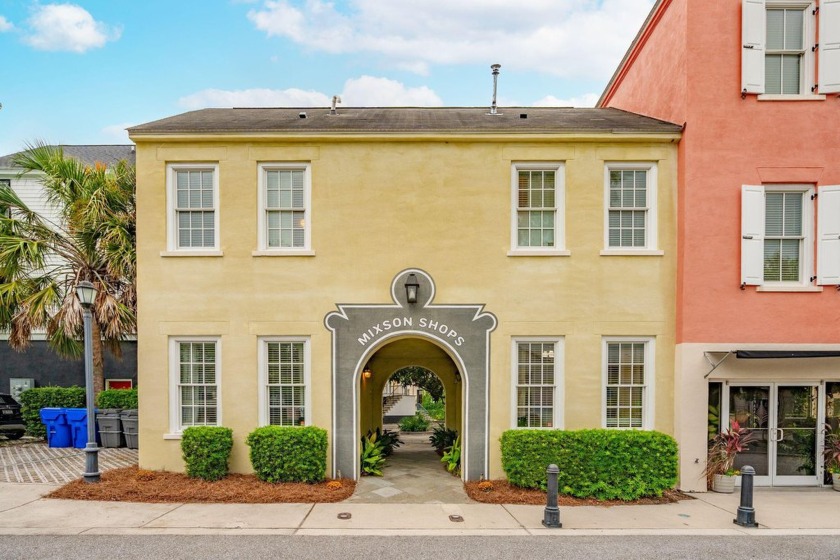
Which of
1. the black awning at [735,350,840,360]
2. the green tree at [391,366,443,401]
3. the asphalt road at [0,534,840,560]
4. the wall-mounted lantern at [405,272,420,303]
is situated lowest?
the green tree at [391,366,443,401]

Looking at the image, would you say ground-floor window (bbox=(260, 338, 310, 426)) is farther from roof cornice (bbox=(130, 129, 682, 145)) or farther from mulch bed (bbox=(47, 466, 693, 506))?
roof cornice (bbox=(130, 129, 682, 145))

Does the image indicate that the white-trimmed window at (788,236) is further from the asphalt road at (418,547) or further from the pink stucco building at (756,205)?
the asphalt road at (418,547)

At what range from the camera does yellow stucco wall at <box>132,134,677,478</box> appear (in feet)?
32.5

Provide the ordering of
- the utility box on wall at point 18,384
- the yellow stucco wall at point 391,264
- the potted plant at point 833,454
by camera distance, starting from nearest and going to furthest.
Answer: the potted plant at point 833,454 < the yellow stucco wall at point 391,264 < the utility box on wall at point 18,384

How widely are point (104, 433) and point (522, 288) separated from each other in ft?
36.1

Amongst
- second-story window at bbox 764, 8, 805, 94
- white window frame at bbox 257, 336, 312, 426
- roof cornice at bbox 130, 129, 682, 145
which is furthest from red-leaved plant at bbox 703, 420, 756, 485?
white window frame at bbox 257, 336, 312, 426

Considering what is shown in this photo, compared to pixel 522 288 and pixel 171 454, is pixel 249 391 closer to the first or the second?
pixel 171 454

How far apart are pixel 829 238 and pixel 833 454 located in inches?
162

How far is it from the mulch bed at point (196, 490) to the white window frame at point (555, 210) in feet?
18.5

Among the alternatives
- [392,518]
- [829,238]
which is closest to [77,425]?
[392,518]

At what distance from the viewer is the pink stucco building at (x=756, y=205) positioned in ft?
31.2

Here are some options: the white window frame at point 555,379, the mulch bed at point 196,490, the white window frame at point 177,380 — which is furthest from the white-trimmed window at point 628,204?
the white window frame at point 177,380

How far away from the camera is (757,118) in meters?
9.60

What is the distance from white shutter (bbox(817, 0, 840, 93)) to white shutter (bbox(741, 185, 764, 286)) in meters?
2.43
